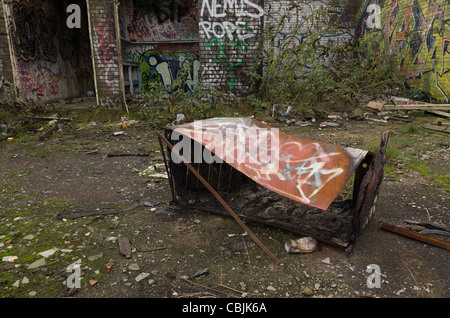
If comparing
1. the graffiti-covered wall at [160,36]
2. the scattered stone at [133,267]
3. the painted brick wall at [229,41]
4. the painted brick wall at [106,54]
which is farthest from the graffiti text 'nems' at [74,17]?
the scattered stone at [133,267]

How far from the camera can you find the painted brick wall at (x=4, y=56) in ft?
24.6

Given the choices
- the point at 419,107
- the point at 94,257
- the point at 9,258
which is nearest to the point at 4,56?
the point at 9,258

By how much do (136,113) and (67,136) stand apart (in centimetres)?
177

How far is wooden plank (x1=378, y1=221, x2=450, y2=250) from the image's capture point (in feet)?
8.14

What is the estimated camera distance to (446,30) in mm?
8234

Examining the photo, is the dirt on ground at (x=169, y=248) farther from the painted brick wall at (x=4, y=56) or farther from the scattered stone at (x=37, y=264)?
the painted brick wall at (x=4, y=56)

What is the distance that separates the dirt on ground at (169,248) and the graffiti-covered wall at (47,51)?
16.6 feet

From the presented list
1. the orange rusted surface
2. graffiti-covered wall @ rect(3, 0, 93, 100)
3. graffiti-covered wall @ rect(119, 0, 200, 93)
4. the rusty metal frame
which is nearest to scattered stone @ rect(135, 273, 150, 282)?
the rusty metal frame

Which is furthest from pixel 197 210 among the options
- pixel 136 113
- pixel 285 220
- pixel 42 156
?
pixel 136 113

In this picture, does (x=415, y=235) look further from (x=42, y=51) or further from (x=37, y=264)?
(x=42, y=51)

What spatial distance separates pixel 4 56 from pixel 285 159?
8.70 meters

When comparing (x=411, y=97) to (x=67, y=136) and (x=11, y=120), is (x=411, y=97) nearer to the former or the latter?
(x=67, y=136)
